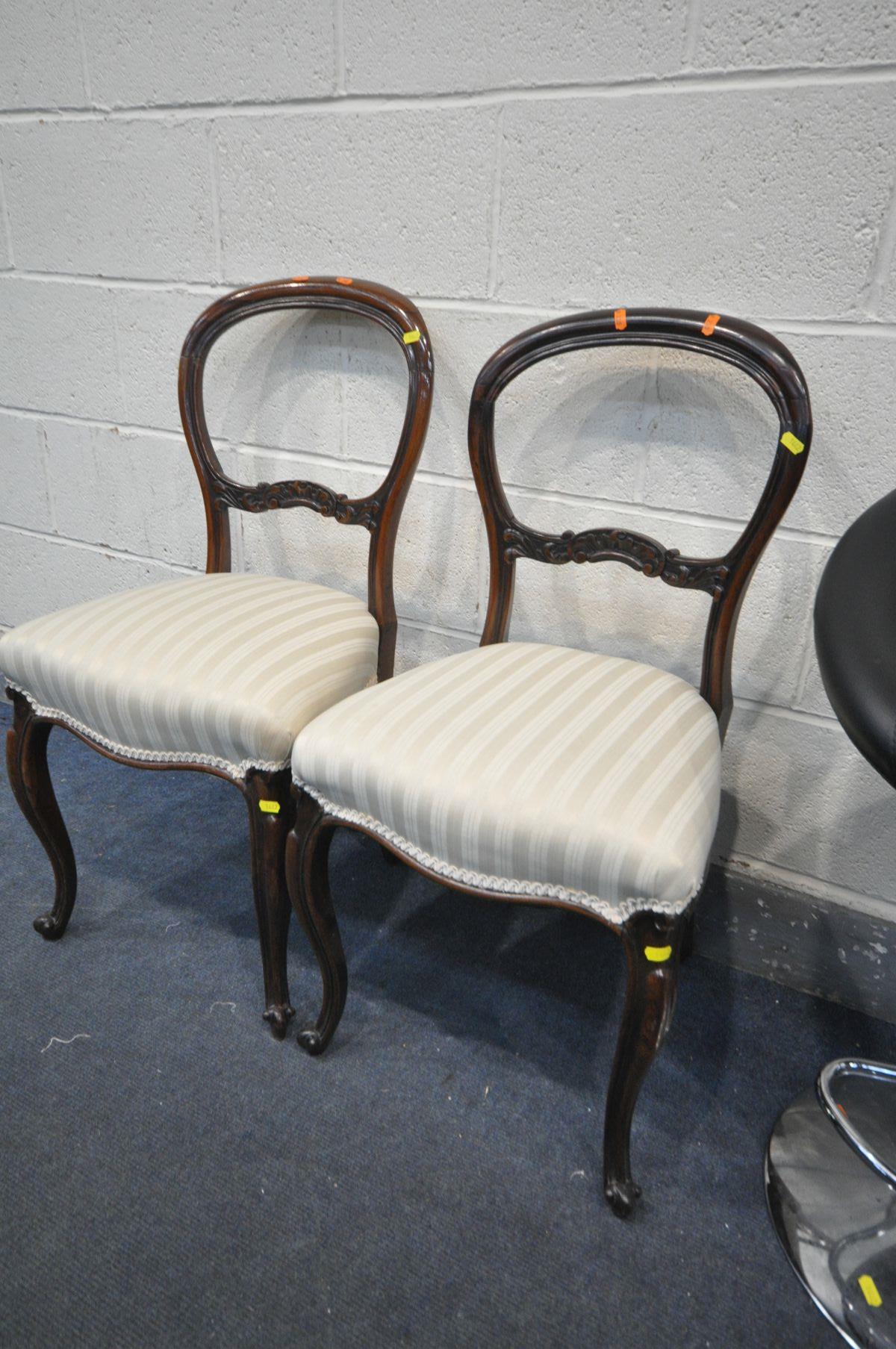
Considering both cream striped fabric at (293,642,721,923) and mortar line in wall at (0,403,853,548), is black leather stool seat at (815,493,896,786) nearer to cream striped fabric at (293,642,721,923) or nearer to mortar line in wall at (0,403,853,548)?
cream striped fabric at (293,642,721,923)

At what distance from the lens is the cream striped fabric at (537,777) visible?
2.69ft

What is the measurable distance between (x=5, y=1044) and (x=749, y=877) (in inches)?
43.0

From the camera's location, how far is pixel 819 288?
1053 millimetres

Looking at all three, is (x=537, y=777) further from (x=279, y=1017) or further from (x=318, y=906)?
(x=279, y=1017)

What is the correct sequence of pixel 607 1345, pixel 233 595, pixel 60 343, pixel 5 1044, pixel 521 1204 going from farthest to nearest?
1. pixel 60 343
2. pixel 233 595
3. pixel 5 1044
4. pixel 521 1204
5. pixel 607 1345

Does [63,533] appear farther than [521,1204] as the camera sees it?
Yes

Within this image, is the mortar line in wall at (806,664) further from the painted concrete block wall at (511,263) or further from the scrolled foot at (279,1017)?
the scrolled foot at (279,1017)

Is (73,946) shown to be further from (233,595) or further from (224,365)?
(224,365)

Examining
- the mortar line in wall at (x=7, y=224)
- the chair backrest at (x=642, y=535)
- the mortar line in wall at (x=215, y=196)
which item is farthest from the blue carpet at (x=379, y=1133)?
the mortar line in wall at (x=7, y=224)

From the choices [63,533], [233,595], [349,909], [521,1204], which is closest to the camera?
[521,1204]

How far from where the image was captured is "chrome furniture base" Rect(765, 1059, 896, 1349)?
89 centimetres

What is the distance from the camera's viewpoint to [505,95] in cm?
115

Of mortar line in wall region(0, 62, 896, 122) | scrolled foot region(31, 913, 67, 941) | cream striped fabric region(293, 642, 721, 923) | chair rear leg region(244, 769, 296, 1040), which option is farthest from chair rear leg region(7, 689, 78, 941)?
mortar line in wall region(0, 62, 896, 122)

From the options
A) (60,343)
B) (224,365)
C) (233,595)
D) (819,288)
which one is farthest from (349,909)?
(60,343)
